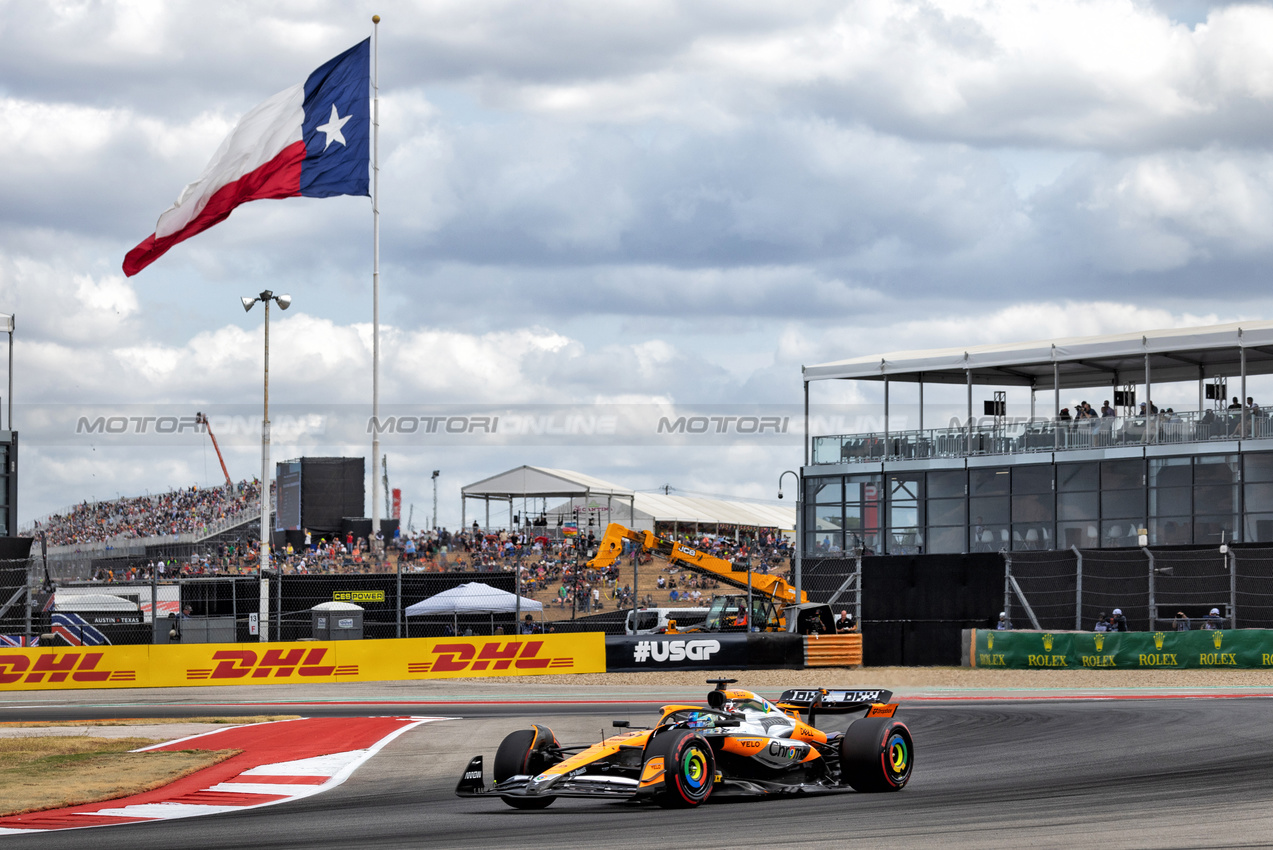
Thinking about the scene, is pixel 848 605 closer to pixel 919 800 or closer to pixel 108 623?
pixel 108 623

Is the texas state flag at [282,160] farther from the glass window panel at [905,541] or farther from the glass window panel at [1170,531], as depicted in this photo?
the glass window panel at [1170,531]

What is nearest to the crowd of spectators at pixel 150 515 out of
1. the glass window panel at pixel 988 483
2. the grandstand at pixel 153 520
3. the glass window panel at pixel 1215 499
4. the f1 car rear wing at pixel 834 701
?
the grandstand at pixel 153 520

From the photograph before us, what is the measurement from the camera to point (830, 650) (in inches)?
1283

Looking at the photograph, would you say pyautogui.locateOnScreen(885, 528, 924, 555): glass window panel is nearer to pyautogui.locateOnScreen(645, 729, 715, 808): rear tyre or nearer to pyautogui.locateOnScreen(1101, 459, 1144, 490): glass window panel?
pyautogui.locateOnScreen(1101, 459, 1144, 490): glass window panel

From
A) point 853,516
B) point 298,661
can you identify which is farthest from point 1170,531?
point 298,661

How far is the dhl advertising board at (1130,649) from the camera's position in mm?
30536

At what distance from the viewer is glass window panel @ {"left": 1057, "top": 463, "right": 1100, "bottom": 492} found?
1625 inches

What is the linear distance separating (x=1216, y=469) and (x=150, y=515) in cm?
6481

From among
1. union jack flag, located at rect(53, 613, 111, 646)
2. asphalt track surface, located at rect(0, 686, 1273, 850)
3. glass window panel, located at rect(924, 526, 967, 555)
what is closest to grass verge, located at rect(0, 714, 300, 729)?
asphalt track surface, located at rect(0, 686, 1273, 850)

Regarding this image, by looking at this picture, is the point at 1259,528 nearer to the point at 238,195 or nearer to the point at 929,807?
the point at 238,195

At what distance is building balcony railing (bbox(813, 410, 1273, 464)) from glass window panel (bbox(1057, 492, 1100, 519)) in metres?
1.29

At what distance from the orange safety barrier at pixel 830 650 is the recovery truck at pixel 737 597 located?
574 millimetres

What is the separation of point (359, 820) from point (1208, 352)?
35616 millimetres

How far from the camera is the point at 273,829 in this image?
11.4 meters
